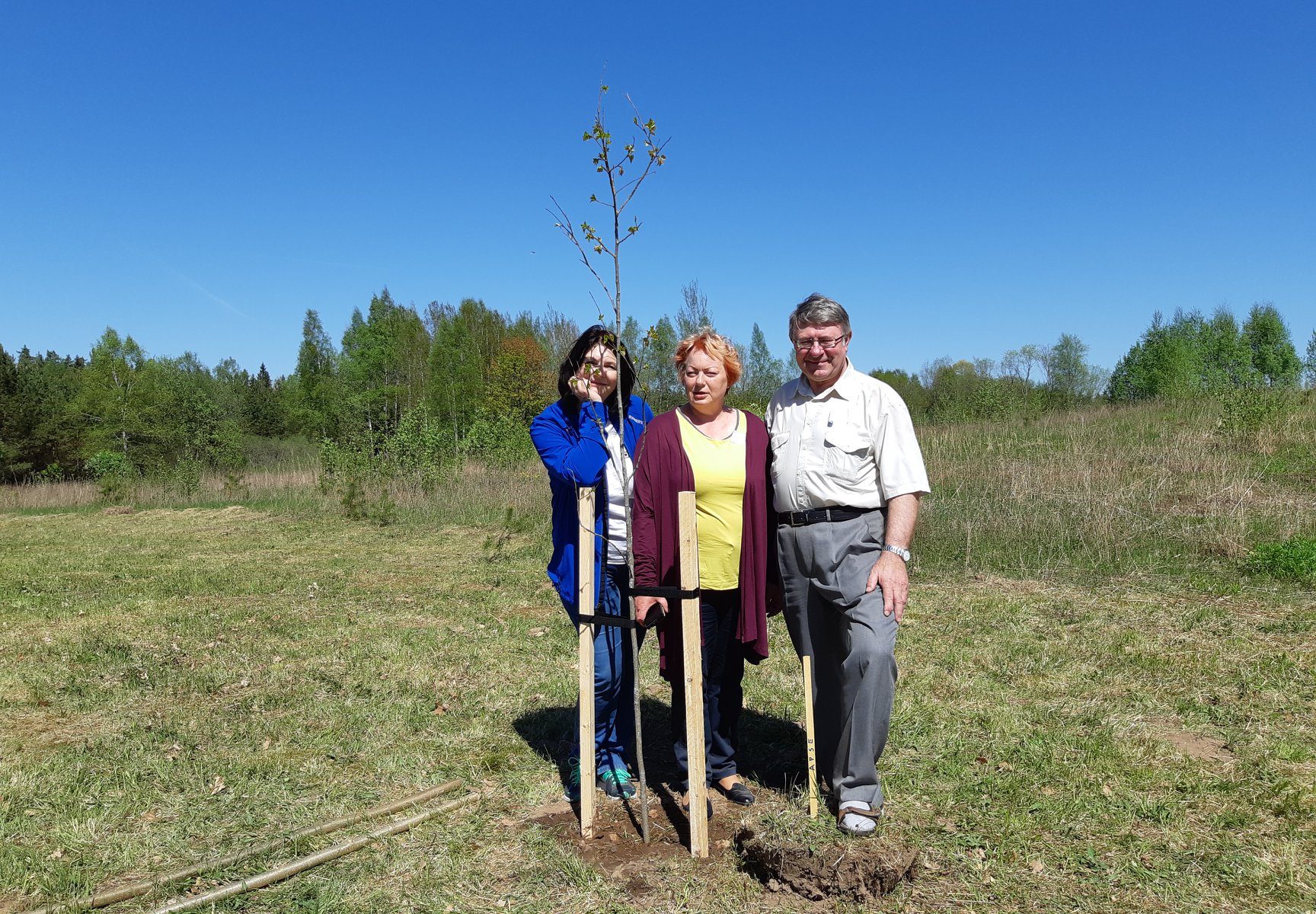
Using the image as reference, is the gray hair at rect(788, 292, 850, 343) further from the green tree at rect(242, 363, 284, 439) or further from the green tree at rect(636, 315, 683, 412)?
the green tree at rect(242, 363, 284, 439)

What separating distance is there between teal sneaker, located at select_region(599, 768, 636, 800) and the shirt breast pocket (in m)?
1.75

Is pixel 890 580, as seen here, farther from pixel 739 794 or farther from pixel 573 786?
pixel 573 786

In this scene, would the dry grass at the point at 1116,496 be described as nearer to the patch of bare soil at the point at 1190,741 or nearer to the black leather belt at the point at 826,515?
the patch of bare soil at the point at 1190,741

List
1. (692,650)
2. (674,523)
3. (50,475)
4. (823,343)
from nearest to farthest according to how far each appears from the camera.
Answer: (692,650) → (823,343) → (674,523) → (50,475)

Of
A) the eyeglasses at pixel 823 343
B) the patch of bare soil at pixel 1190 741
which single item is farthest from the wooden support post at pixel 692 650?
the patch of bare soil at pixel 1190 741

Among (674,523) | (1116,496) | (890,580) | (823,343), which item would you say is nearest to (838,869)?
(890,580)

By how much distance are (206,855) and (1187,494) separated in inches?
481

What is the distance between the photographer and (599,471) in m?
3.45

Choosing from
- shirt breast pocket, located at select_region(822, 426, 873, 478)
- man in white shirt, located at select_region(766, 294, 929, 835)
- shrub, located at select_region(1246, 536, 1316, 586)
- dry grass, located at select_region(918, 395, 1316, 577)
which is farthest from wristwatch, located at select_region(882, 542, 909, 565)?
shrub, located at select_region(1246, 536, 1316, 586)

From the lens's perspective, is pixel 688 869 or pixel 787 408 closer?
pixel 688 869

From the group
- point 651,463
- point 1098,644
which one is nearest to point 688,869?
point 651,463

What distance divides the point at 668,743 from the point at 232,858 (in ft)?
7.12

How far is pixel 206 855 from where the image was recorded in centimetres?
342

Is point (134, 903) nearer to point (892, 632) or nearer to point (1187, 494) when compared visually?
point (892, 632)
